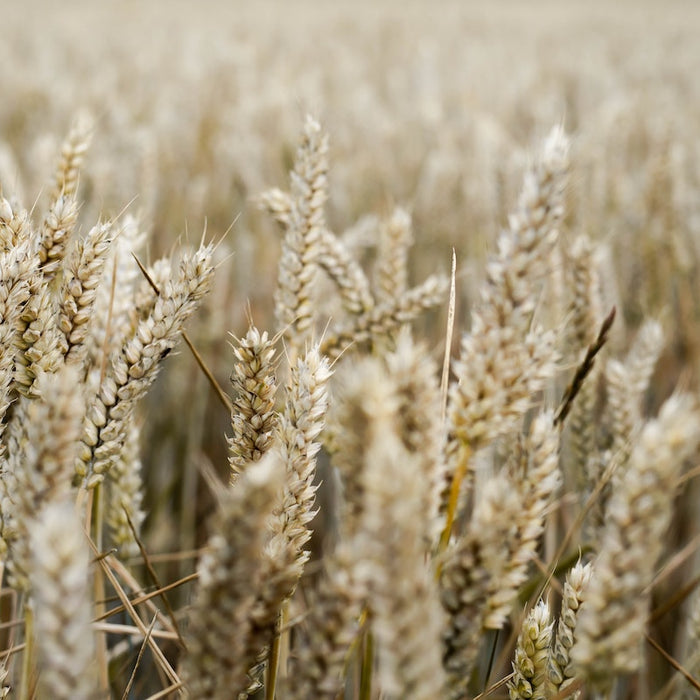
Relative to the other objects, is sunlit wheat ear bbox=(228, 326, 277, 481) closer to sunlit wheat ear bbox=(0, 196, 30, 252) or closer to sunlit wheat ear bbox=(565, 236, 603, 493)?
sunlit wheat ear bbox=(0, 196, 30, 252)

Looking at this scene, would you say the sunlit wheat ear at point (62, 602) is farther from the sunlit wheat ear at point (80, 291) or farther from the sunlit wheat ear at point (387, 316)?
the sunlit wheat ear at point (387, 316)

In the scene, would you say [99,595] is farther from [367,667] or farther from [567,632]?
[567,632]

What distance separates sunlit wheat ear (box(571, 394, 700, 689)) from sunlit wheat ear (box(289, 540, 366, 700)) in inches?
7.0

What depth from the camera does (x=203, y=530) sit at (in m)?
2.06

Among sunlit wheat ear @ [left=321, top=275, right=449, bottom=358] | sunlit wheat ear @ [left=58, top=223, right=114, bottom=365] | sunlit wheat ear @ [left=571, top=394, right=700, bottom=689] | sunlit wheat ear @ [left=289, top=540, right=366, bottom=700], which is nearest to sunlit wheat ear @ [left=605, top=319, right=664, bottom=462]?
sunlit wheat ear @ [left=321, top=275, right=449, bottom=358]

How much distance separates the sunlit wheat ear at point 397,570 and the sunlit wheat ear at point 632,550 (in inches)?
5.1

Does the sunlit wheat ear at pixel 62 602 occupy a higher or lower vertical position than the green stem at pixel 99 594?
higher

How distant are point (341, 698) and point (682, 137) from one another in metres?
2.85

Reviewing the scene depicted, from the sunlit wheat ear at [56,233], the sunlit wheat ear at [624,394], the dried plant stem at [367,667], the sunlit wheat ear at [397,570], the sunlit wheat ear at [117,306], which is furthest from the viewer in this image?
the sunlit wheat ear at [624,394]

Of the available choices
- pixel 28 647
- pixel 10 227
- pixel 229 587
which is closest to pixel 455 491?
pixel 229 587

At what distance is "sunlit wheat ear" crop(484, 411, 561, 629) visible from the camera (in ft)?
2.13

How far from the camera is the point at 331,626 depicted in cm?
54

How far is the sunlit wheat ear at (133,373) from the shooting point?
758 mm

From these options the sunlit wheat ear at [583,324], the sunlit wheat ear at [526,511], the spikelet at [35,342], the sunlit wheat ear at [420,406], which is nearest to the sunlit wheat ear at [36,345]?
the spikelet at [35,342]
